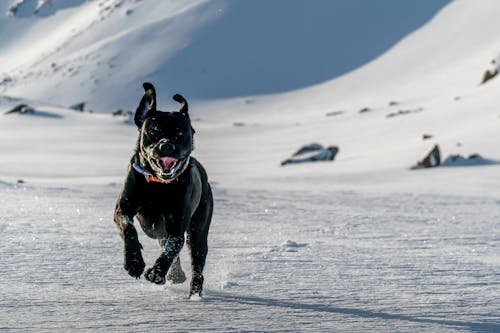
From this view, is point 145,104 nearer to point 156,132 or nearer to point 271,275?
point 156,132

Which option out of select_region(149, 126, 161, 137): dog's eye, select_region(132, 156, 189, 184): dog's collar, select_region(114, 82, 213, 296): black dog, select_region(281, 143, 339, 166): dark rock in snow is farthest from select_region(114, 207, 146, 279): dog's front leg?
select_region(281, 143, 339, 166): dark rock in snow

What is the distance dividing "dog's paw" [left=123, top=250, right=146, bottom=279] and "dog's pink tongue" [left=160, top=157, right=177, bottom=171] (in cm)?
51

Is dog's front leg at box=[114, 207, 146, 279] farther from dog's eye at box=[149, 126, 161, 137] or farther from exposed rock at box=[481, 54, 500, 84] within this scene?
exposed rock at box=[481, 54, 500, 84]

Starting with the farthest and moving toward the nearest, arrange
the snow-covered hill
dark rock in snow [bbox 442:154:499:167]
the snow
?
the snow-covered hill < dark rock in snow [bbox 442:154:499:167] < the snow

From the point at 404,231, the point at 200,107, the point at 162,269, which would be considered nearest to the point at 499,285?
the point at 162,269

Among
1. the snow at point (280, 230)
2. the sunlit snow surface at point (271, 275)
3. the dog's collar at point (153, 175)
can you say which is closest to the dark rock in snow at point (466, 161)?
the snow at point (280, 230)

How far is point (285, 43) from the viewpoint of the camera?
86.1 m

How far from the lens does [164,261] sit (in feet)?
14.0

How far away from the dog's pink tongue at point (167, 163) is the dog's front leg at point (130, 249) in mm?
423

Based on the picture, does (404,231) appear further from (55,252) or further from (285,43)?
(285,43)

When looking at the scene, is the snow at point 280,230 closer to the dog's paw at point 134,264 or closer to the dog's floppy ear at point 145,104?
the dog's paw at point 134,264

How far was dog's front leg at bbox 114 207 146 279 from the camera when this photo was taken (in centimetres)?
431

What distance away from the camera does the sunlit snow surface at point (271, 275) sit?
12.5ft

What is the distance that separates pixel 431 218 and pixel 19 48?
120 metres
